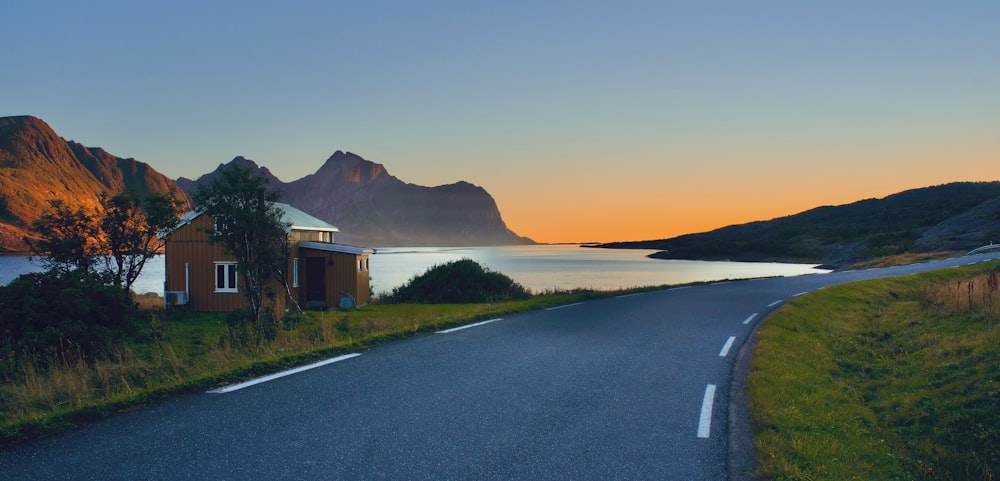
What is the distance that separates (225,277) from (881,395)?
27826mm

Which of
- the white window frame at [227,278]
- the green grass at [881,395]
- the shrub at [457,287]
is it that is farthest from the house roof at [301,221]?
the green grass at [881,395]

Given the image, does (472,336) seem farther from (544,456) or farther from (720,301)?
(720,301)

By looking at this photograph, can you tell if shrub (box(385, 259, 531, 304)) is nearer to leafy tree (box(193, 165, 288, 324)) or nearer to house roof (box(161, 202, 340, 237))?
house roof (box(161, 202, 340, 237))

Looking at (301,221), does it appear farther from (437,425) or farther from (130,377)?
(437,425)

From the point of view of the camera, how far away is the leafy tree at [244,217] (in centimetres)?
2253

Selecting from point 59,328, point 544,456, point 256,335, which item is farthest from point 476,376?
point 59,328

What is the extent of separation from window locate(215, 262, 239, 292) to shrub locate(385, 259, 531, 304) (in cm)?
954

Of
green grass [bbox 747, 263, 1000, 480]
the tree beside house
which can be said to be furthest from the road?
the tree beside house

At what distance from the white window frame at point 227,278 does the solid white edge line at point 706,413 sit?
26.1 m

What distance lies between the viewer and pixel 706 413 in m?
6.90

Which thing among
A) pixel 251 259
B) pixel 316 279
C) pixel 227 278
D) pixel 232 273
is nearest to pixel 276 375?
pixel 251 259

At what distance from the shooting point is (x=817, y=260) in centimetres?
12312

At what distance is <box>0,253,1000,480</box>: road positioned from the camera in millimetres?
4914

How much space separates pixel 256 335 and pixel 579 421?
10010 mm
